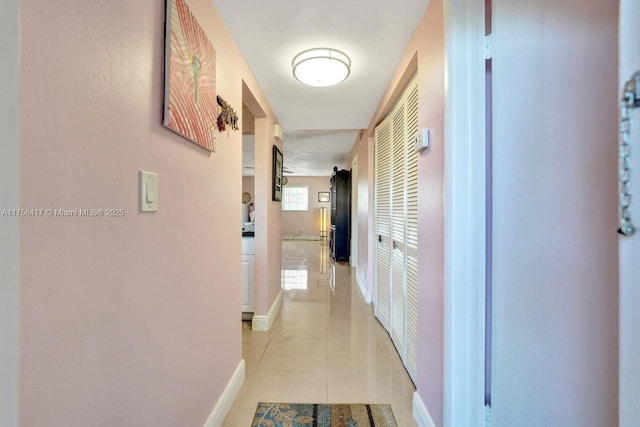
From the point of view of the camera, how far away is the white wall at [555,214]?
2.46 ft

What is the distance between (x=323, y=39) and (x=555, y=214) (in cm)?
147

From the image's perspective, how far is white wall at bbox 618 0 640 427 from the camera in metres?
0.50

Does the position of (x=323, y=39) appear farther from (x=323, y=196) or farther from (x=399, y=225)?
(x=323, y=196)

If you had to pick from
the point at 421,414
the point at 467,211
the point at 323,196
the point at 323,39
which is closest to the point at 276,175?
the point at 323,39

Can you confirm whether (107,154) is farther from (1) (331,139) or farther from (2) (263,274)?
(1) (331,139)

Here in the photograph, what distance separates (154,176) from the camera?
858 millimetres

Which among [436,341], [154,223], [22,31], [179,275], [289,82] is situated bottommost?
[436,341]

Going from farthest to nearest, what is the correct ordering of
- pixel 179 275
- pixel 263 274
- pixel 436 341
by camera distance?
1. pixel 263 274
2. pixel 436 341
3. pixel 179 275

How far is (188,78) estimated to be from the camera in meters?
1.01

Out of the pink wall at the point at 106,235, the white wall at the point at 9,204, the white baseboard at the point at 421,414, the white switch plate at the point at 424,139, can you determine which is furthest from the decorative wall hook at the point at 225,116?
the white baseboard at the point at 421,414

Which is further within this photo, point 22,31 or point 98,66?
point 98,66

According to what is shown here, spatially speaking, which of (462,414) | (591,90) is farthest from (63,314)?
(591,90)

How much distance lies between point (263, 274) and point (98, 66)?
6.78 feet

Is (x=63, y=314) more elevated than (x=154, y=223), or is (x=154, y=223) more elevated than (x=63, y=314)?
Result: (x=154, y=223)
